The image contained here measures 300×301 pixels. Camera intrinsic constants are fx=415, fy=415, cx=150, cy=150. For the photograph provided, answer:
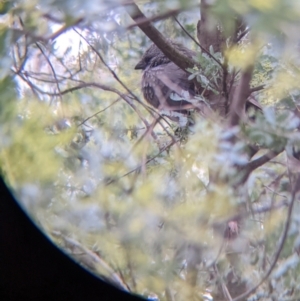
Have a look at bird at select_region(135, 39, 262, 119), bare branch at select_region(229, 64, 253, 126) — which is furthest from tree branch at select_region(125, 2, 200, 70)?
bare branch at select_region(229, 64, 253, 126)

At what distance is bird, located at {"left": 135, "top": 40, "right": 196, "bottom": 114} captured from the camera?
701 mm

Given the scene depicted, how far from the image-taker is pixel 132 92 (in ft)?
2.20

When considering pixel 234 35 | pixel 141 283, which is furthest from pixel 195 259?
pixel 234 35

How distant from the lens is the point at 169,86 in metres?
0.85

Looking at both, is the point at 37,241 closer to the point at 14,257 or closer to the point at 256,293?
the point at 14,257

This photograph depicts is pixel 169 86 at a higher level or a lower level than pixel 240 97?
higher

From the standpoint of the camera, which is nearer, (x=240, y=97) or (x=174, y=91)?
(x=240, y=97)

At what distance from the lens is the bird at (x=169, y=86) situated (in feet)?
2.30

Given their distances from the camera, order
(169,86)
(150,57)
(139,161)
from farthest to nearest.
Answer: (169,86) < (150,57) < (139,161)

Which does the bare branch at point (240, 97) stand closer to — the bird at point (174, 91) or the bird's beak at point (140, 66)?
the bird at point (174, 91)

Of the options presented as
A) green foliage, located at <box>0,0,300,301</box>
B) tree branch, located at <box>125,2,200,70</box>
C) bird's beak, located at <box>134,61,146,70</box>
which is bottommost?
green foliage, located at <box>0,0,300,301</box>

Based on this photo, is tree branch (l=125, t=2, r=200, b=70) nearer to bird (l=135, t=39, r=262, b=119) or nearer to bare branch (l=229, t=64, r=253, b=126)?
bird (l=135, t=39, r=262, b=119)

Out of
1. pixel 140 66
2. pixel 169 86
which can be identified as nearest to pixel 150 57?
pixel 140 66

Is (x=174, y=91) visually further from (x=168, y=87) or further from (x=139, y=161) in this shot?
(x=139, y=161)
